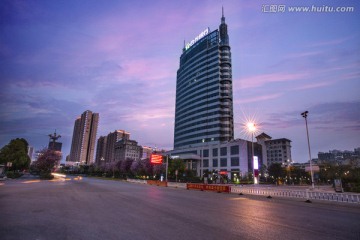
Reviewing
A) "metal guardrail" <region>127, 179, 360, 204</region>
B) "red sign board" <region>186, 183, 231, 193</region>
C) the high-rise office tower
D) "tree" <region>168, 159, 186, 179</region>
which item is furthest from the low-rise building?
"metal guardrail" <region>127, 179, 360, 204</region>

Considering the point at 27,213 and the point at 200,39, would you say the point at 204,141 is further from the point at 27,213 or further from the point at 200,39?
the point at 27,213

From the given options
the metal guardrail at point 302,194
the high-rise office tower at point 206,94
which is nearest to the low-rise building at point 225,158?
the high-rise office tower at point 206,94

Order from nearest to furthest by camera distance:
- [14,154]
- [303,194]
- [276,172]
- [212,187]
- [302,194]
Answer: [303,194]
[302,194]
[212,187]
[14,154]
[276,172]

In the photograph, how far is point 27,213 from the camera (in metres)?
11.6

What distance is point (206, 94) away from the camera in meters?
130

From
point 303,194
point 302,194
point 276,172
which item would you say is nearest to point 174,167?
point 276,172

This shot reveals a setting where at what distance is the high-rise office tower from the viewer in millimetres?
121562

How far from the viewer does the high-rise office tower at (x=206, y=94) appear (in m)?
122

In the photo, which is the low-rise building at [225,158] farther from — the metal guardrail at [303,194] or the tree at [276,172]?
the metal guardrail at [303,194]

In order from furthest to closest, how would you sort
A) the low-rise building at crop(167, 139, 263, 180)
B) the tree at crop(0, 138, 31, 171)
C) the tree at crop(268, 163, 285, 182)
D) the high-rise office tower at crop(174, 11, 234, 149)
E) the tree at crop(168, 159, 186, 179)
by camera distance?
the high-rise office tower at crop(174, 11, 234, 149) < the tree at crop(268, 163, 285, 182) < the low-rise building at crop(167, 139, 263, 180) < the tree at crop(168, 159, 186, 179) < the tree at crop(0, 138, 31, 171)

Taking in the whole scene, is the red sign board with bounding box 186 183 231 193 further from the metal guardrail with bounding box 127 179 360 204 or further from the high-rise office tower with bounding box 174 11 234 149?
the high-rise office tower with bounding box 174 11 234 149

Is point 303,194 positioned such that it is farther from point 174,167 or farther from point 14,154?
point 14,154

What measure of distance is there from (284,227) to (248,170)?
294 ft

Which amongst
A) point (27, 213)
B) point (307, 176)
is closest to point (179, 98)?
point (307, 176)
